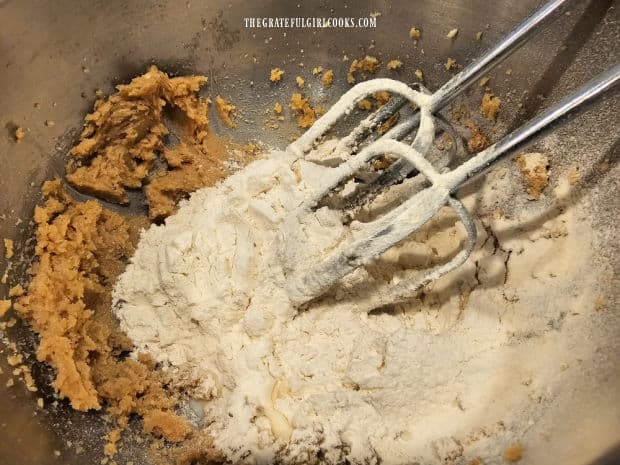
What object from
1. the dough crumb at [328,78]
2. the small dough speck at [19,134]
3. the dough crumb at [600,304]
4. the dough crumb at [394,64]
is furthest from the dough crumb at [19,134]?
the dough crumb at [600,304]

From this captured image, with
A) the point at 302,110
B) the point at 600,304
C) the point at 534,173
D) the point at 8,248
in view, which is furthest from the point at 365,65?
the point at 8,248

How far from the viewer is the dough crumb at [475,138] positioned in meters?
1.53

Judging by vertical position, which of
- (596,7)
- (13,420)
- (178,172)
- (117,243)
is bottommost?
(13,420)

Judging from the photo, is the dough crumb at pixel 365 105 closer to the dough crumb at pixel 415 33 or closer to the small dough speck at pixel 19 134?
the dough crumb at pixel 415 33

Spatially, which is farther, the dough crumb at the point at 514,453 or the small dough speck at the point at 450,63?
the small dough speck at the point at 450,63

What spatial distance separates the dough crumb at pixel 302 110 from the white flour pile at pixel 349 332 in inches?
7.7

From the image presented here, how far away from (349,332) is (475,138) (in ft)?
2.20

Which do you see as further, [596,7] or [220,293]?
[220,293]

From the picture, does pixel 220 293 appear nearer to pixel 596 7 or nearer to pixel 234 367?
pixel 234 367

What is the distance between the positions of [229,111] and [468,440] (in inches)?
44.2

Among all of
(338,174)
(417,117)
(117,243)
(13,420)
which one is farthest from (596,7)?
(13,420)

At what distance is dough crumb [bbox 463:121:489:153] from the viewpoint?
60.1 inches

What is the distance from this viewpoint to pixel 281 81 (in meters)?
1.61

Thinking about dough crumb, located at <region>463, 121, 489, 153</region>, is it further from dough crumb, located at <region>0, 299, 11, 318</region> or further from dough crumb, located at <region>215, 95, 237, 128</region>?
dough crumb, located at <region>0, 299, 11, 318</region>
